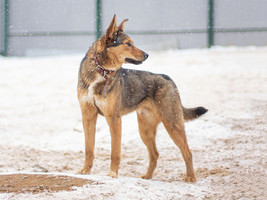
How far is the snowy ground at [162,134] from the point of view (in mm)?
4395

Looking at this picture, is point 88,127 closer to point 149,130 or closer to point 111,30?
point 149,130

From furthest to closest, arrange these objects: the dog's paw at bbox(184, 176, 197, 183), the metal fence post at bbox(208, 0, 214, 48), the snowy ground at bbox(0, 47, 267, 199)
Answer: the metal fence post at bbox(208, 0, 214, 48), the dog's paw at bbox(184, 176, 197, 183), the snowy ground at bbox(0, 47, 267, 199)

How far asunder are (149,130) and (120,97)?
0.85 m

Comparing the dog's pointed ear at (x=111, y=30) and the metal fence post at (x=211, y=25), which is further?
the metal fence post at (x=211, y=25)

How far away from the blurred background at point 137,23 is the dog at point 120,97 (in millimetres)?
9280

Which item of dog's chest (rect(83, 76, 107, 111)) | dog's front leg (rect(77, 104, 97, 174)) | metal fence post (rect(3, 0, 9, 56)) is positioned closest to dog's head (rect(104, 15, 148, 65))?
dog's chest (rect(83, 76, 107, 111))

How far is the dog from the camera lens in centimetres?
456

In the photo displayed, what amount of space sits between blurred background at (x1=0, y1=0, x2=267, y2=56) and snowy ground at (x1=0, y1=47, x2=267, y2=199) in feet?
4.11

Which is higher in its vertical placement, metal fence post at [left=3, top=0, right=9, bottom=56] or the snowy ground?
metal fence post at [left=3, top=0, right=9, bottom=56]

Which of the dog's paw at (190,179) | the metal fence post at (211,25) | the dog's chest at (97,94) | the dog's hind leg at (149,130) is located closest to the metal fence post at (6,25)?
the metal fence post at (211,25)

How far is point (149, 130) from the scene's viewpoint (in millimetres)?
5414

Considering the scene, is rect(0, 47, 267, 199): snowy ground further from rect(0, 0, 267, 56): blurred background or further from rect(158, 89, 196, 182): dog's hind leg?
rect(0, 0, 267, 56): blurred background

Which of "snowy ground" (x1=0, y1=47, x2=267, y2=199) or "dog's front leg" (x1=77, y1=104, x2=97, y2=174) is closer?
"snowy ground" (x1=0, y1=47, x2=267, y2=199)

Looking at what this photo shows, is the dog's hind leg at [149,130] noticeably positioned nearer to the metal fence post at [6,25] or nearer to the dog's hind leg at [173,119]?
the dog's hind leg at [173,119]
